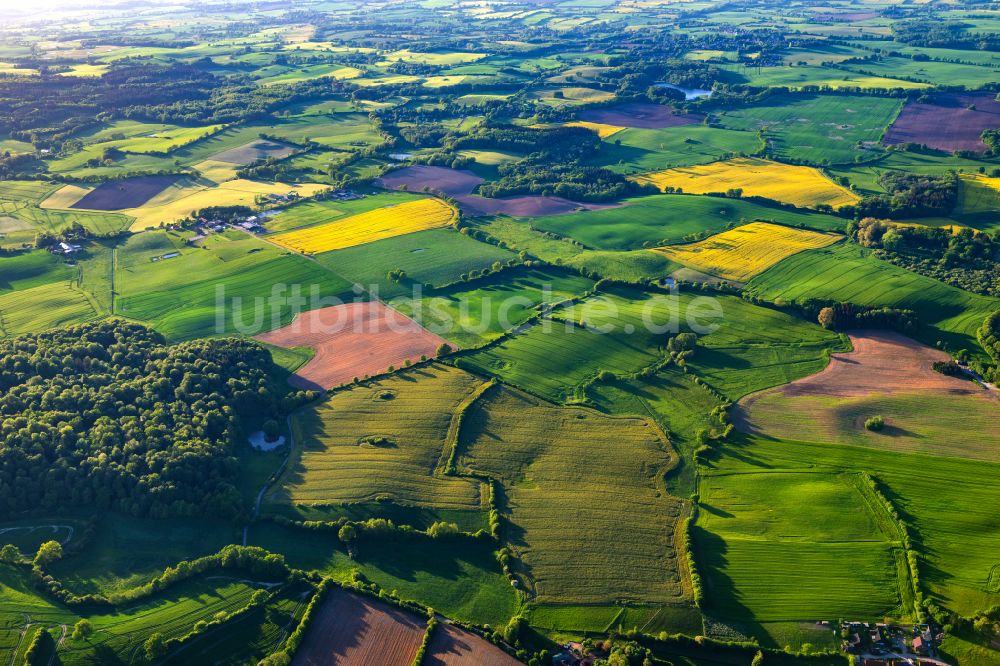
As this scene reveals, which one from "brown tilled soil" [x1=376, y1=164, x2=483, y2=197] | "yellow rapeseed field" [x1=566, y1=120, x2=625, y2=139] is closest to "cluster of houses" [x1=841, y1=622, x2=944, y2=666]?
"brown tilled soil" [x1=376, y1=164, x2=483, y2=197]

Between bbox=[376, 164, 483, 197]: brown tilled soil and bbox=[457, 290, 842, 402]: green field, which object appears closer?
bbox=[457, 290, 842, 402]: green field

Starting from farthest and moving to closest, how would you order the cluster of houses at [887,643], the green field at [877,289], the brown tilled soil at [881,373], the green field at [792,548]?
1. the green field at [877,289]
2. the brown tilled soil at [881,373]
3. the green field at [792,548]
4. the cluster of houses at [887,643]

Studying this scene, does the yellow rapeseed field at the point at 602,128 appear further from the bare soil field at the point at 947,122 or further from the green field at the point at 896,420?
the green field at the point at 896,420

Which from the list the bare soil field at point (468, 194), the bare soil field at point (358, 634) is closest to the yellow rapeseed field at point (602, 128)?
the bare soil field at point (468, 194)

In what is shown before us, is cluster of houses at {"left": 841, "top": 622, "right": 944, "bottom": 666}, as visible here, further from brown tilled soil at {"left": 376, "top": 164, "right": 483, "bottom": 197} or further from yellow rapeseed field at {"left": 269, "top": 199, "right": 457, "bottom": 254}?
brown tilled soil at {"left": 376, "top": 164, "right": 483, "bottom": 197}

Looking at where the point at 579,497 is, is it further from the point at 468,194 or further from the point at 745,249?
the point at 468,194

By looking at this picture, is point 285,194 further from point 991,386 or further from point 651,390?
point 991,386

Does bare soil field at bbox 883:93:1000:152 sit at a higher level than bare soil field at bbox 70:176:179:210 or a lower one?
higher

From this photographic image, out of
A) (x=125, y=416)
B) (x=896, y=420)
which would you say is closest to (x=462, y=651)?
(x=125, y=416)
